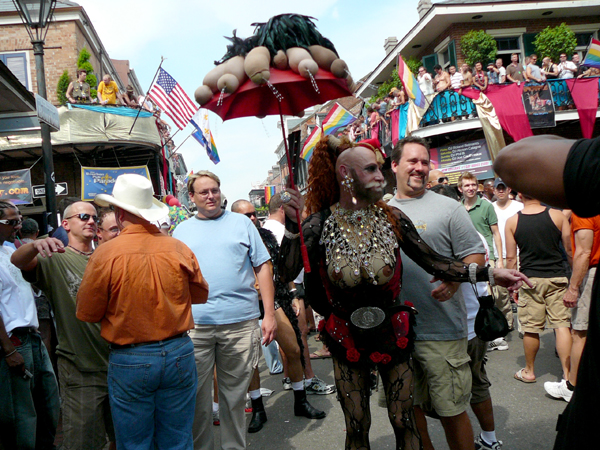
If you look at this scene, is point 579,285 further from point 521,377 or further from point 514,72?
point 514,72

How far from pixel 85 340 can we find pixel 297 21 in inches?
98.4

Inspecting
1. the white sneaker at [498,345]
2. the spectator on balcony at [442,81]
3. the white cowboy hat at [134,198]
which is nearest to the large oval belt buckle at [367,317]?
the white cowboy hat at [134,198]

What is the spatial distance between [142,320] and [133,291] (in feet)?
0.58

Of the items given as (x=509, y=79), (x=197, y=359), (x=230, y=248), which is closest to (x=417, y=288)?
(x=230, y=248)

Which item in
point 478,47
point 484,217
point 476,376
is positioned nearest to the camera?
point 476,376

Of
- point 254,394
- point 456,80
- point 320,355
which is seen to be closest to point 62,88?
point 456,80

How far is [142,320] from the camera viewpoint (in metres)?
2.85

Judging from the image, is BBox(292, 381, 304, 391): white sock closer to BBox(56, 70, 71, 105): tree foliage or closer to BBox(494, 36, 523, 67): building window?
BBox(56, 70, 71, 105): tree foliage

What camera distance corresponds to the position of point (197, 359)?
147 inches

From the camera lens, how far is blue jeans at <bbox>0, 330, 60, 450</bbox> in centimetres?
338

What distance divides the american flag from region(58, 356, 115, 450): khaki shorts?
10.0 metres

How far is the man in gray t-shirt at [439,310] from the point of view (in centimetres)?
307

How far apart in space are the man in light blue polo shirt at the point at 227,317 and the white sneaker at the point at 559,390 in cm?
284

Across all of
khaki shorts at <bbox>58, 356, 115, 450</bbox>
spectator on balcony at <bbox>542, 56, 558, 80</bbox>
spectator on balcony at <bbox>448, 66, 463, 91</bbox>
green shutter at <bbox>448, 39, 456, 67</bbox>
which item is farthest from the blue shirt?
green shutter at <bbox>448, 39, 456, 67</bbox>
